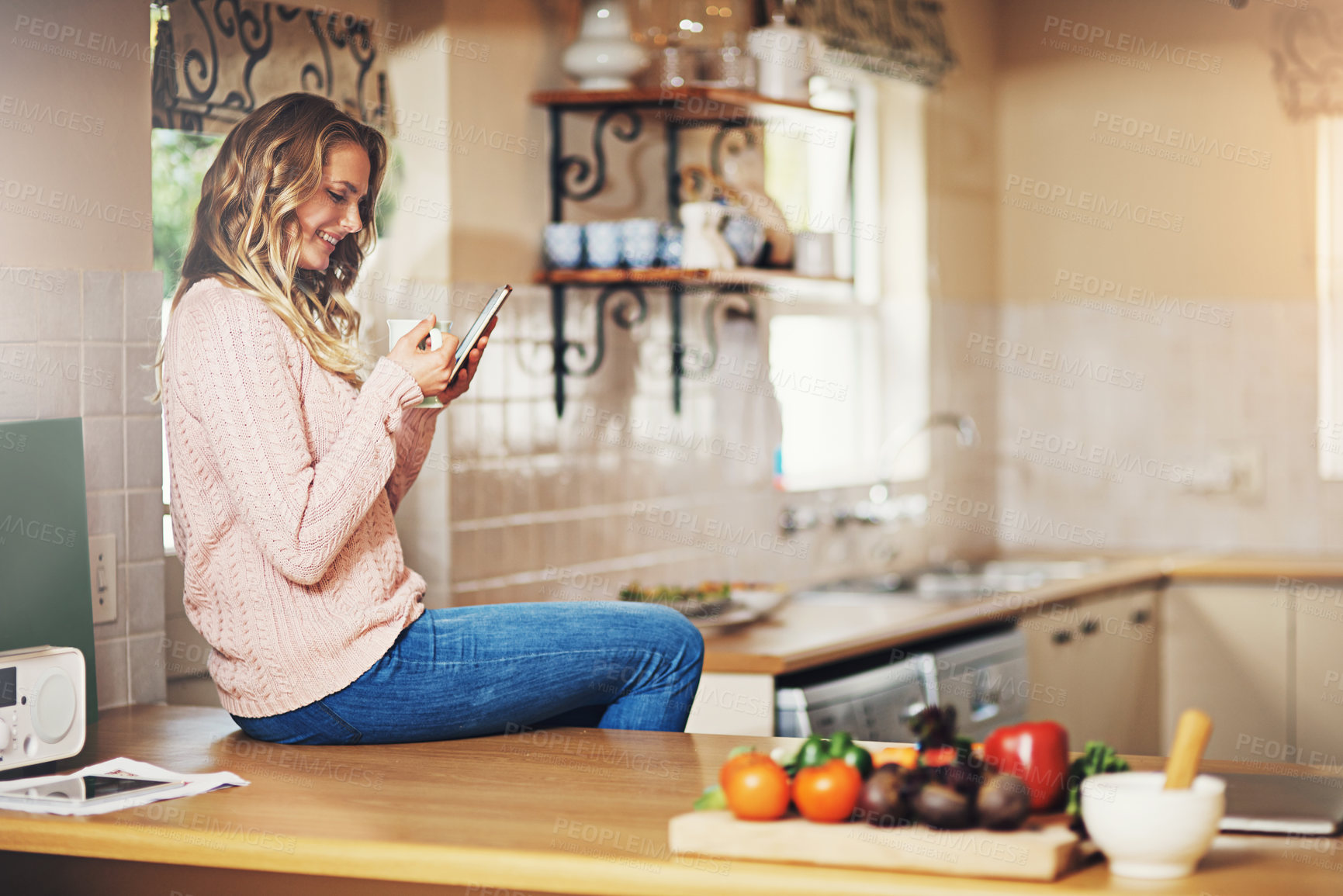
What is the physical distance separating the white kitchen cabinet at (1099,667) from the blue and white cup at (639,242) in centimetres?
120

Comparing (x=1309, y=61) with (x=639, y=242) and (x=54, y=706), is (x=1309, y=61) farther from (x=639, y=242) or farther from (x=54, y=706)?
(x=54, y=706)

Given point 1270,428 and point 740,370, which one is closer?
point 740,370

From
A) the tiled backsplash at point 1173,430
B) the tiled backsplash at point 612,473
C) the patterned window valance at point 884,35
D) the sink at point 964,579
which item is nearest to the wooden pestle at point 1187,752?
the tiled backsplash at point 612,473

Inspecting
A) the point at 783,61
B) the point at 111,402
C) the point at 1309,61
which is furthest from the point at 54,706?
the point at 1309,61

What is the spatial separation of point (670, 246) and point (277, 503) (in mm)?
1423

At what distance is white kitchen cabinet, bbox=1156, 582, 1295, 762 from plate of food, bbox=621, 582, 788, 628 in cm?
146

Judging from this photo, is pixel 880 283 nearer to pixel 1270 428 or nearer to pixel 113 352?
pixel 1270 428

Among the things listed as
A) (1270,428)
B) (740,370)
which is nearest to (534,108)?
(740,370)

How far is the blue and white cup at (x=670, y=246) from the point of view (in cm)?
295

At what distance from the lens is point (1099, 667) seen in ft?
12.2

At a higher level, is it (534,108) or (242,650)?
(534,108)

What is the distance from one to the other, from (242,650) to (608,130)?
1.66 metres

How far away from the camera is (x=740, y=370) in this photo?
352cm

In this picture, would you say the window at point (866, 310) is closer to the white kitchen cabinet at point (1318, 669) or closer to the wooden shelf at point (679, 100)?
the wooden shelf at point (679, 100)
